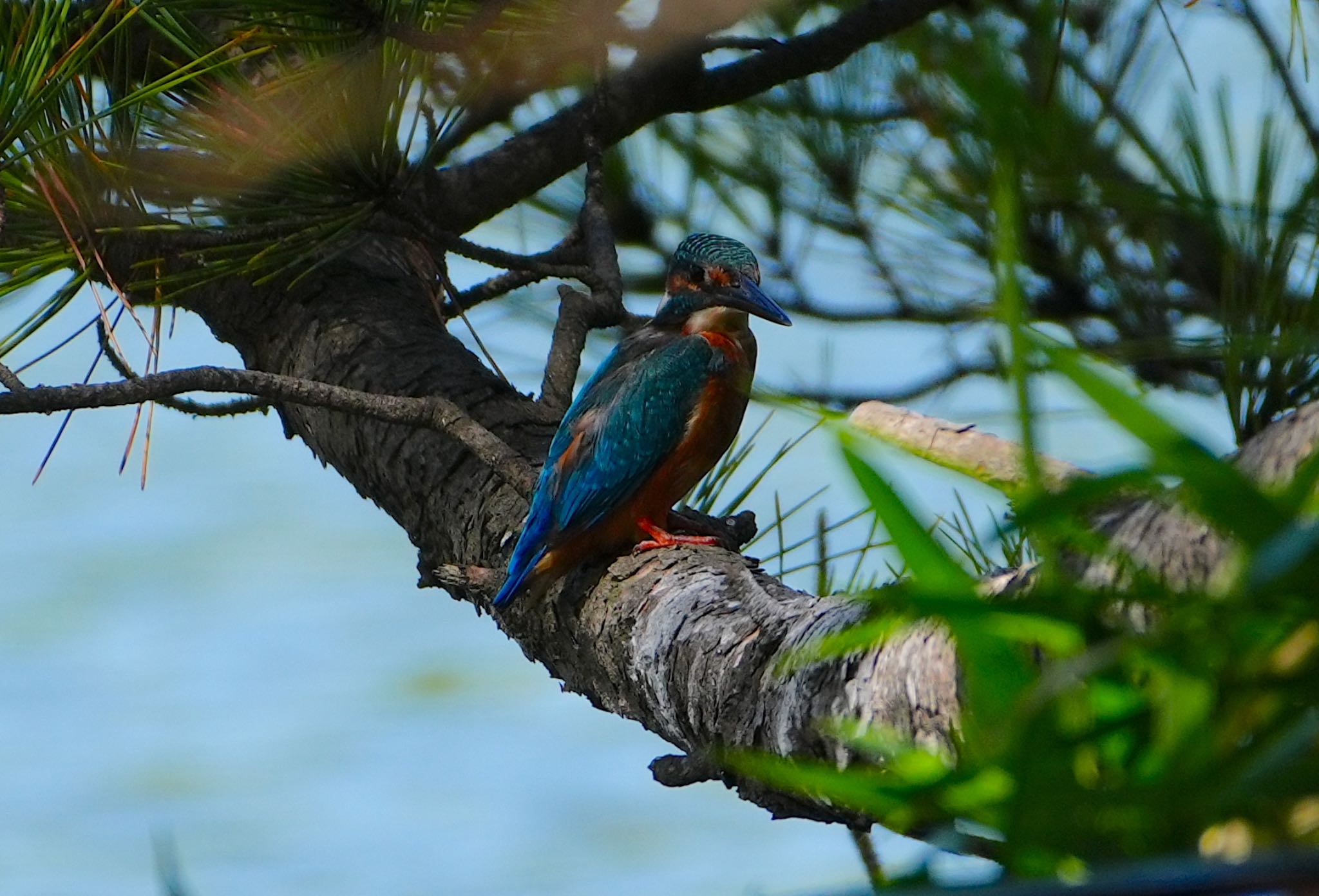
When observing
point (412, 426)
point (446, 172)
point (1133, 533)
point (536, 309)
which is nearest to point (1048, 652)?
point (1133, 533)

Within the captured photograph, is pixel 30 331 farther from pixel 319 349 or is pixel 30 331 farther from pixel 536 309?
pixel 536 309

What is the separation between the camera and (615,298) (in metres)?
1.38

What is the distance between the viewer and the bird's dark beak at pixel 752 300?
1.54 meters

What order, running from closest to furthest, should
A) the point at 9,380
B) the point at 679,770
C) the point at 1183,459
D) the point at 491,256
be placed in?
1. the point at 1183,459
2. the point at 679,770
3. the point at 9,380
4. the point at 491,256

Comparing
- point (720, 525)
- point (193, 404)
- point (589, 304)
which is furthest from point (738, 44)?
point (193, 404)

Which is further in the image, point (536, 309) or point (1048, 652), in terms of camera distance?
point (536, 309)

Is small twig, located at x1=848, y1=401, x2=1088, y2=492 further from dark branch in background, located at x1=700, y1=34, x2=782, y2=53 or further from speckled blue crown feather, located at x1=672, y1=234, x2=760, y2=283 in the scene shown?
speckled blue crown feather, located at x1=672, y1=234, x2=760, y2=283

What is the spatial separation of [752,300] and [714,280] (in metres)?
0.06

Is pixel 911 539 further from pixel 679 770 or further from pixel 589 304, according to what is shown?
pixel 589 304

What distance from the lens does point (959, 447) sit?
33 centimetres

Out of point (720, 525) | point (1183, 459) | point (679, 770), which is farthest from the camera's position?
point (720, 525)

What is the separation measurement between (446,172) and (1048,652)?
111cm

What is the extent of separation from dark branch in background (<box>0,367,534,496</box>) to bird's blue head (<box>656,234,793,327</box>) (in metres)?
0.47

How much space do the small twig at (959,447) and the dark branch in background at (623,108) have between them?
1.03 meters
